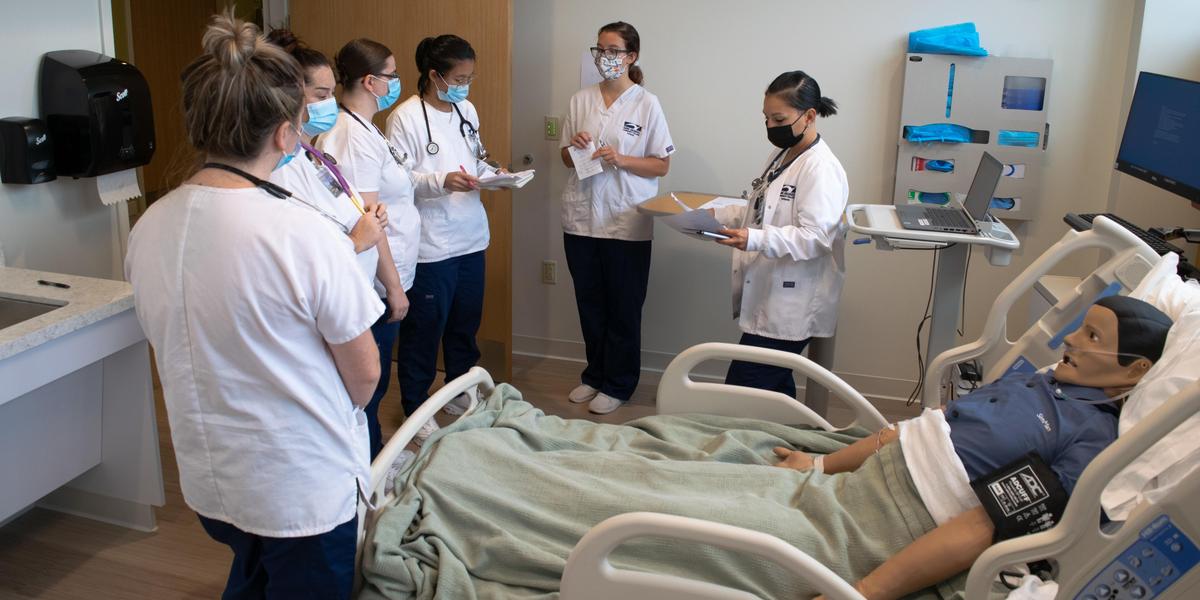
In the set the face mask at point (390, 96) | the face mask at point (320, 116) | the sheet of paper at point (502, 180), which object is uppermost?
the face mask at point (390, 96)

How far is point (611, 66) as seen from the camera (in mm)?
3459

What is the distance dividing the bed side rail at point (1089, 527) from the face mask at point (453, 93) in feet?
7.42

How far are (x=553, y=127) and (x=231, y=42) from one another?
2624 mm

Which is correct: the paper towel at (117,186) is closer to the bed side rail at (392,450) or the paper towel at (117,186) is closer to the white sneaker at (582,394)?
the bed side rail at (392,450)

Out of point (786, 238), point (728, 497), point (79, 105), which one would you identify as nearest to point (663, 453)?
point (728, 497)

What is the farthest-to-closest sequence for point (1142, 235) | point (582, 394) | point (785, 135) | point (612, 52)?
point (582, 394) → point (612, 52) → point (785, 135) → point (1142, 235)

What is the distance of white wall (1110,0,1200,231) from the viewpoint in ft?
10.6

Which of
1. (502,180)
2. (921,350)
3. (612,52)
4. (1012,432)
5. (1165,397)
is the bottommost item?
(921,350)

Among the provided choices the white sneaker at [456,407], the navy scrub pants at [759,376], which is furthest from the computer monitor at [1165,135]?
the white sneaker at [456,407]

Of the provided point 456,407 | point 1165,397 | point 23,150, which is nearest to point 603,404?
point 456,407

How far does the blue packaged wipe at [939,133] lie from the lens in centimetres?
356

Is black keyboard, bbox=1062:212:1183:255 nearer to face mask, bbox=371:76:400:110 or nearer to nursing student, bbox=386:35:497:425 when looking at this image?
nursing student, bbox=386:35:497:425

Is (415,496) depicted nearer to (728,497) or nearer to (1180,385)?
(728,497)

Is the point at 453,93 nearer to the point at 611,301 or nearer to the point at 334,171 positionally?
the point at 334,171
